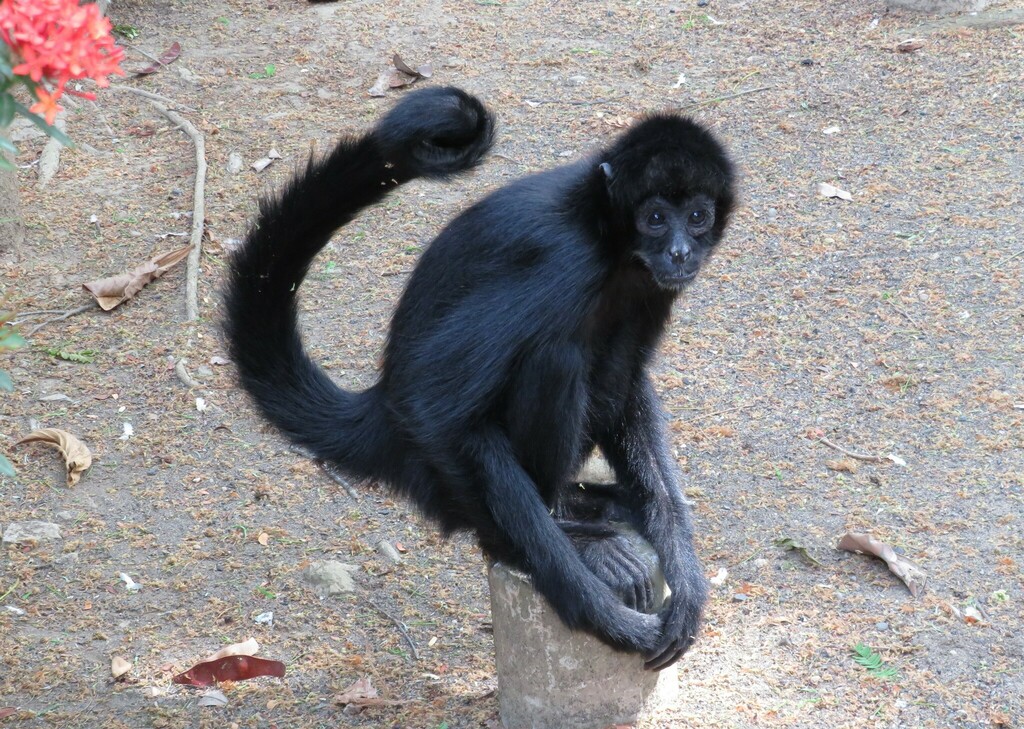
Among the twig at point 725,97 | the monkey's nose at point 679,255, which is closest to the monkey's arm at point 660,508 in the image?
the monkey's nose at point 679,255

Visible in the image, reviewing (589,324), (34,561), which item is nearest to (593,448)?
(589,324)

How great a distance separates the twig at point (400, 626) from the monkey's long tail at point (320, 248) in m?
0.61

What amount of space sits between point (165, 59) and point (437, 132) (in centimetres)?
630

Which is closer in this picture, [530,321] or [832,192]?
[530,321]

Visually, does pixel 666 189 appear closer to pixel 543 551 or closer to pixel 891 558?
pixel 543 551

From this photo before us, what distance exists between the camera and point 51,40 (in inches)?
77.0

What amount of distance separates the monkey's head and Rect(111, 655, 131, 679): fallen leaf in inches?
94.6

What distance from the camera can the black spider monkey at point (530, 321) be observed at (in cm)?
371

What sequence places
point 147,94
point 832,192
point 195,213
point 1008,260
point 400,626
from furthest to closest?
point 147,94
point 832,192
point 195,213
point 1008,260
point 400,626

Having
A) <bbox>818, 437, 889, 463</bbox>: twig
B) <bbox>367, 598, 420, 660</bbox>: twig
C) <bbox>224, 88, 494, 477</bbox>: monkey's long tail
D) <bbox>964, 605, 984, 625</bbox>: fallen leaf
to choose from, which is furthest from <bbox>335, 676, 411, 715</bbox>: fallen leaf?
<bbox>818, 437, 889, 463</bbox>: twig

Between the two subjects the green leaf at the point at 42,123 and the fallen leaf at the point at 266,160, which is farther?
→ the fallen leaf at the point at 266,160

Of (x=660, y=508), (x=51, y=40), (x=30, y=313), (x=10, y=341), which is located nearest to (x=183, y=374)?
(x=30, y=313)

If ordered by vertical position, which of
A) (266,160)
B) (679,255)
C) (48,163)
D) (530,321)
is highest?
(679,255)

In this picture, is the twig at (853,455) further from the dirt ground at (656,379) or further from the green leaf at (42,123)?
the green leaf at (42,123)
